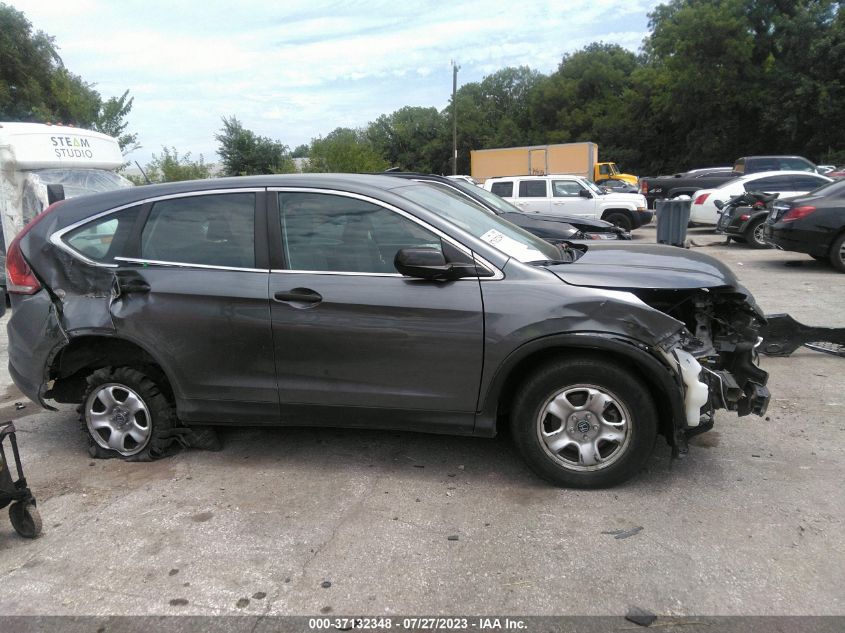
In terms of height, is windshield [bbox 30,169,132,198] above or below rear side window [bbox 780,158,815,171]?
below

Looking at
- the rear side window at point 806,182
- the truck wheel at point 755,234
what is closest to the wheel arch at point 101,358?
the truck wheel at point 755,234

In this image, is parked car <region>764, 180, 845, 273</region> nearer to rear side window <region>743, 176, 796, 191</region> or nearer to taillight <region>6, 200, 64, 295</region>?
rear side window <region>743, 176, 796, 191</region>

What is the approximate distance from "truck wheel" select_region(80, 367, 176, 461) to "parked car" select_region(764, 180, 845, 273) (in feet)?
31.9

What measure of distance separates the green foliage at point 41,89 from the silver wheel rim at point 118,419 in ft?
76.8

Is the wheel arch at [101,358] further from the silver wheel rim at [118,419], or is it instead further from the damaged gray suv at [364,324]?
the silver wheel rim at [118,419]

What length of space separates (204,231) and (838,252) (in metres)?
9.76

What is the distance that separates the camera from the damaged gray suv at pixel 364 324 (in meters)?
3.45

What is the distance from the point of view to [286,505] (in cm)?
356

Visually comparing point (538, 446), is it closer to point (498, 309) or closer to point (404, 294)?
point (498, 309)

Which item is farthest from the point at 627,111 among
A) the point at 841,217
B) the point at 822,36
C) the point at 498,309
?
the point at 498,309

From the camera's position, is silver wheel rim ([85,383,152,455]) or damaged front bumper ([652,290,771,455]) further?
silver wheel rim ([85,383,152,455])

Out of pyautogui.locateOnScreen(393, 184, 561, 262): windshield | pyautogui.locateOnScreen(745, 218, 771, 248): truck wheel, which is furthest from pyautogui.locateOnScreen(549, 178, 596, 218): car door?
pyautogui.locateOnScreen(393, 184, 561, 262): windshield

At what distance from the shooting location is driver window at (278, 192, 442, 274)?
367cm

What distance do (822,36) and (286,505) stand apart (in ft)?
143
